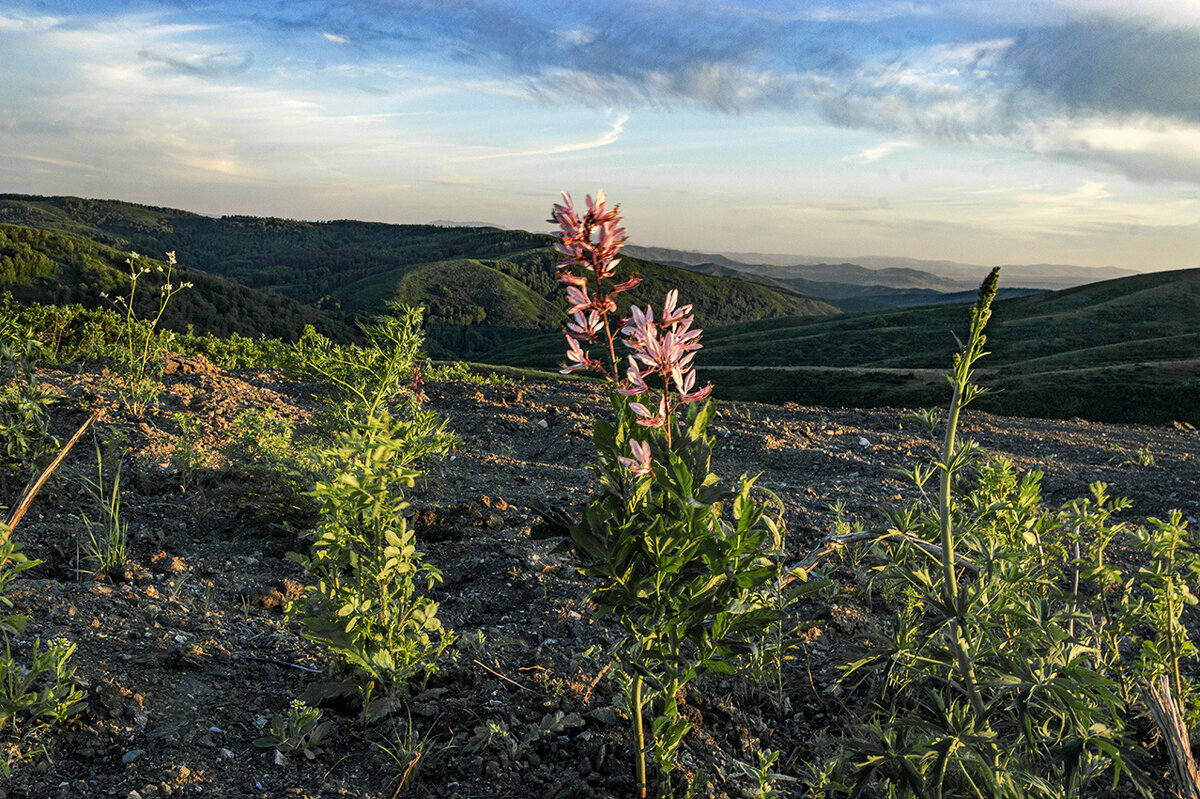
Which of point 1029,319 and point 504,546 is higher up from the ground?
point 1029,319

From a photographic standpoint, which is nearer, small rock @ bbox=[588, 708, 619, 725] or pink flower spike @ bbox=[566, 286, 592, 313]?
pink flower spike @ bbox=[566, 286, 592, 313]

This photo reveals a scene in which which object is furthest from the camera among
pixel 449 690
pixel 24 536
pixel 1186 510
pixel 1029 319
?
pixel 1029 319

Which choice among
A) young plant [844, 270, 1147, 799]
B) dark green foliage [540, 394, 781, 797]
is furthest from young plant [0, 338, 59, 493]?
young plant [844, 270, 1147, 799]

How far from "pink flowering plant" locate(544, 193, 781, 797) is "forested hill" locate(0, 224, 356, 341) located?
107ft

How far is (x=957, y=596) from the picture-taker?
2168mm

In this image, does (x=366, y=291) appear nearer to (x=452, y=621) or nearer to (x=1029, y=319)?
(x=1029, y=319)

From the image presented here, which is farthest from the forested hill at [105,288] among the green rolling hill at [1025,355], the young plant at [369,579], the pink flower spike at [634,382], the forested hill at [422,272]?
the forested hill at [422,272]

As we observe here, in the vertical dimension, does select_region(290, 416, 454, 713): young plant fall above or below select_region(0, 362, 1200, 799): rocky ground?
above

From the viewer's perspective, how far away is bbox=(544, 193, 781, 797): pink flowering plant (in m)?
2.09

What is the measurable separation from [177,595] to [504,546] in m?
2.07

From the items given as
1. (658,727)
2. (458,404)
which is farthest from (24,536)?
(458,404)

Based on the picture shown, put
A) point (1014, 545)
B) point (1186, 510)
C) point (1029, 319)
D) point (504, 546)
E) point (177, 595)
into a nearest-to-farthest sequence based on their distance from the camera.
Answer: point (1014, 545), point (177, 595), point (504, 546), point (1186, 510), point (1029, 319)

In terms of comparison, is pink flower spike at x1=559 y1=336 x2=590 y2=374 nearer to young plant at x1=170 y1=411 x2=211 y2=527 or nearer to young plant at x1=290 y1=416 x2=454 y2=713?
young plant at x1=290 y1=416 x2=454 y2=713

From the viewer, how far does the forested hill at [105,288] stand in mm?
35500
